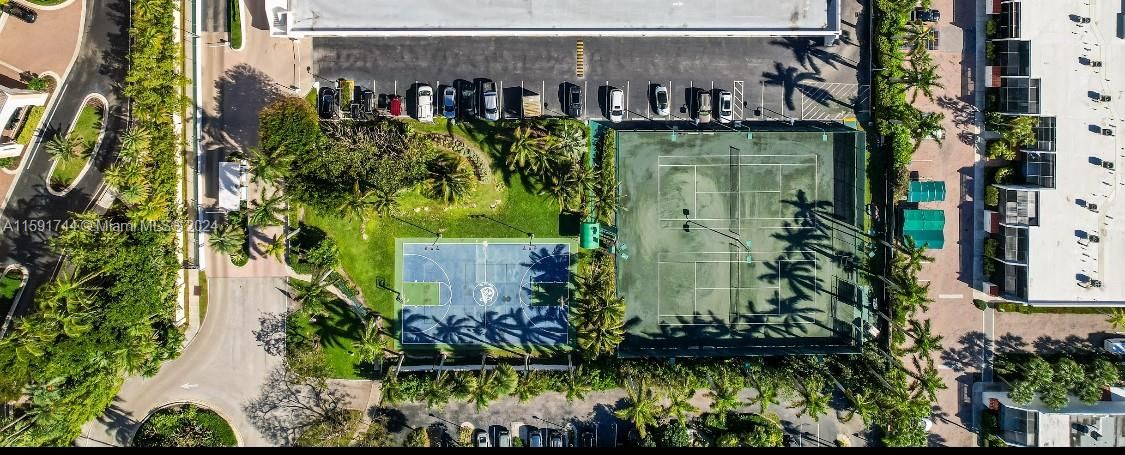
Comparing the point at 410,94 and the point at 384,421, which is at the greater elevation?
the point at 410,94

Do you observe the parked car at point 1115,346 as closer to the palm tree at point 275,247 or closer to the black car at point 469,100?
the black car at point 469,100

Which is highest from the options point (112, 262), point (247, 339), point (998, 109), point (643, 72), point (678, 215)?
point (643, 72)

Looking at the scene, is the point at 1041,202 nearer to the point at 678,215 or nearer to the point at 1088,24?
the point at 1088,24

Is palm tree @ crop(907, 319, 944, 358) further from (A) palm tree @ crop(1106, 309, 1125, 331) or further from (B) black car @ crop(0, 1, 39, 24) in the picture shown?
(B) black car @ crop(0, 1, 39, 24)

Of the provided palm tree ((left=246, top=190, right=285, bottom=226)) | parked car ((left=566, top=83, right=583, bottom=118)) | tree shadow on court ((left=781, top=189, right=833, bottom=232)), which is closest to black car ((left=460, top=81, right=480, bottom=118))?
parked car ((left=566, top=83, right=583, bottom=118))

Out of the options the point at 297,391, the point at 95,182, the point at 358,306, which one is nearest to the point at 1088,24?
the point at 358,306

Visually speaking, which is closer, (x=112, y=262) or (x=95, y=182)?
(x=112, y=262)

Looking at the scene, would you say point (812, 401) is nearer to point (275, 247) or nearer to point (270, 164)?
point (275, 247)
